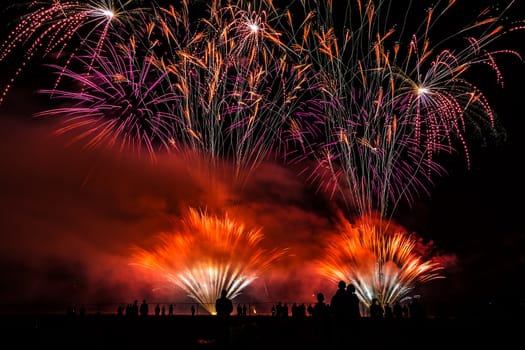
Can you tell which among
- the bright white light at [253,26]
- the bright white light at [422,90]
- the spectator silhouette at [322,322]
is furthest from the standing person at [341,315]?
the bright white light at [253,26]

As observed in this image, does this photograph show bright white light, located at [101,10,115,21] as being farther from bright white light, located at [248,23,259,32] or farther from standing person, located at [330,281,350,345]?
standing person, located at [330,281,350,345]

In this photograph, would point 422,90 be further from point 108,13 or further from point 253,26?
point 108,13

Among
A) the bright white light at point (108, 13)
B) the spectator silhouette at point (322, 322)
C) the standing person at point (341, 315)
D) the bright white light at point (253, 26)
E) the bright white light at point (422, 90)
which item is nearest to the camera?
the standing person at point (341, 315)

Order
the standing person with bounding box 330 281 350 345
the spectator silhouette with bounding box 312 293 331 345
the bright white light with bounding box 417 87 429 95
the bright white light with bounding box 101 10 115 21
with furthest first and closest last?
1. the bright white light with bounding box 417 87 429 95
2. the bright white light with bounding box 101 10 115 21
3. the spectator silhouette with bounding box 312 293 331 345
4. the standing person with bounding box 330 281 350 345

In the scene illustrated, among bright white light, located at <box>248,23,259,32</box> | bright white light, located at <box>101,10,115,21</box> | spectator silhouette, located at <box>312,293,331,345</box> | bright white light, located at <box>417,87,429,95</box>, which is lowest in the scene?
spectator silhouette, located at <box>312,293,331,345</box>

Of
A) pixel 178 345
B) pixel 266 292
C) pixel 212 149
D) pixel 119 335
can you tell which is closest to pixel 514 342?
pixel 178 345

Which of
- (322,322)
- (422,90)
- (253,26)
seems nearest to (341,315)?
(322,322)

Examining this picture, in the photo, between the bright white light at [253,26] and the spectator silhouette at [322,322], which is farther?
the bright white light at [253,26]

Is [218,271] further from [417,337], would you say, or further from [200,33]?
[417,337]

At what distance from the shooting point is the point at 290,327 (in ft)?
43.8

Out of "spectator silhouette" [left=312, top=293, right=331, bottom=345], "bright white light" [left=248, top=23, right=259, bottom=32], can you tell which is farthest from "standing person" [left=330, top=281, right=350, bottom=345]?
"bright white light" [left=248, top=23, right=259, bottom=32]

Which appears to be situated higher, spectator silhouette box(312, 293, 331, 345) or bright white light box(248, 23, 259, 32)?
bright white light box(248, 23, 259, 32)

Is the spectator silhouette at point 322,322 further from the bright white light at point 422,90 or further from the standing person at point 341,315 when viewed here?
the bright white light at point 422,90

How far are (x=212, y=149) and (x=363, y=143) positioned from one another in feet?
21.5
